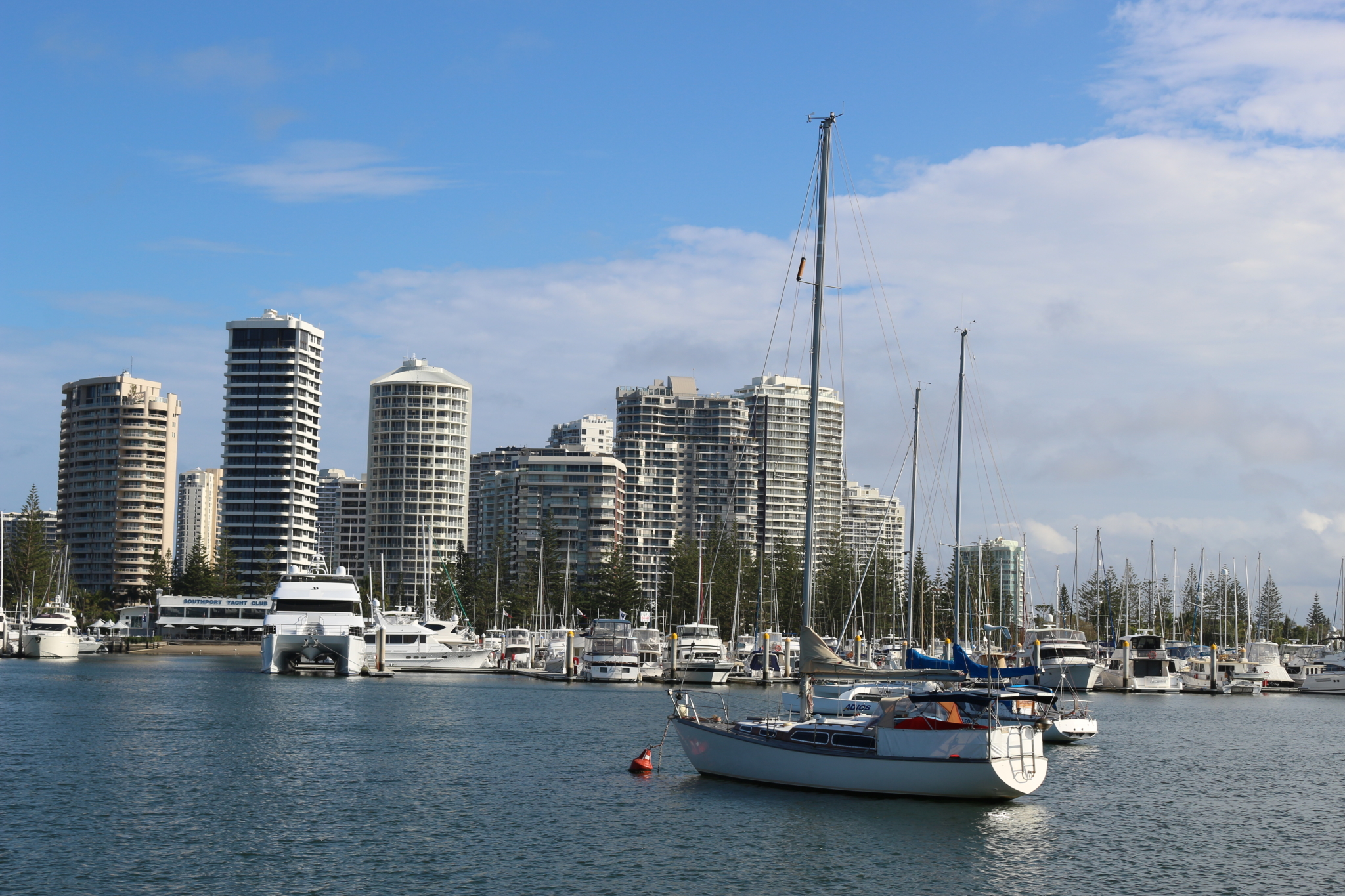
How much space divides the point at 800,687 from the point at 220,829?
17.2m

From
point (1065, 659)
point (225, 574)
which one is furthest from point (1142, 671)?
point (225, 574)

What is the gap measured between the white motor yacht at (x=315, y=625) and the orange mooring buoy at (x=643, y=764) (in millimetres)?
57801

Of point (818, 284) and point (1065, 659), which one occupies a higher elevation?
point (818, 284)

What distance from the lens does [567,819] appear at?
35.4m

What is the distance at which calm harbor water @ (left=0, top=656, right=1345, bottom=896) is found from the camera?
2903cm

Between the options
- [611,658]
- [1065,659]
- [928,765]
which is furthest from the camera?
[1065,659]

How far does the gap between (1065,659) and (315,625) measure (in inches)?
2290

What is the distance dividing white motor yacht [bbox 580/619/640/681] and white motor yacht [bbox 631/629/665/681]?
1.10m

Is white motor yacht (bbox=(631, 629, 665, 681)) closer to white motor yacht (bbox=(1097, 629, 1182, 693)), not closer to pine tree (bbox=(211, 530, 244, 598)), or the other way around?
white motor yacht (bbox=(1097, 629, 1182, 693))

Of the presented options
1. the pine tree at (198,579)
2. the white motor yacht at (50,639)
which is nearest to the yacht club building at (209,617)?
the pine tree at (198,579)

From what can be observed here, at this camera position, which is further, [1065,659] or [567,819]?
[1065,659]

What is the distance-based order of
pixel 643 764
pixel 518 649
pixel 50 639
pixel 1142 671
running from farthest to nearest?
pixel 50 639, pixel 518 649, pixel 1142 671, pixel 643 764

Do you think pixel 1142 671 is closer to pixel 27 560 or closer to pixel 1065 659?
pixel 1065 659

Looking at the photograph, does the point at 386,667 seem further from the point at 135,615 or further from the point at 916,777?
the point at 135,615
